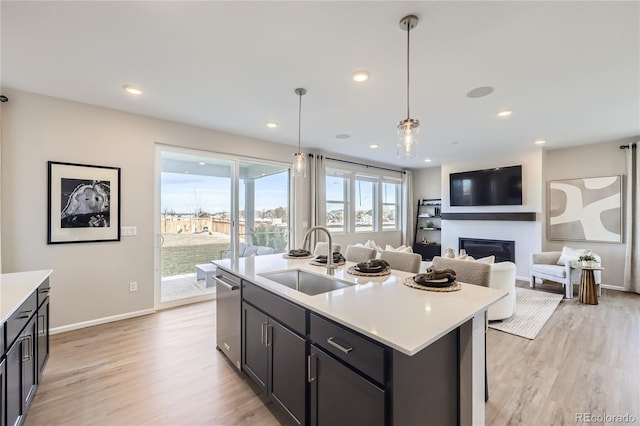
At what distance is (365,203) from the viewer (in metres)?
7.21

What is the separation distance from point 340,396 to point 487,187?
6278 millimetres

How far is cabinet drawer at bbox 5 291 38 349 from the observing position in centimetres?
147

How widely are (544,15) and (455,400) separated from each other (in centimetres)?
246

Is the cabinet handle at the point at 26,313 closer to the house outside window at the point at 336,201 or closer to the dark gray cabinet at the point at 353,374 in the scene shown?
the dark gray cabinet at the point at 353,374

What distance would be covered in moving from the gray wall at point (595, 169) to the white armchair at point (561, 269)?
1.92 ft

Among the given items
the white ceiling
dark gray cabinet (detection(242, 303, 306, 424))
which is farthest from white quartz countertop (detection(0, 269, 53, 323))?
the white ceiling

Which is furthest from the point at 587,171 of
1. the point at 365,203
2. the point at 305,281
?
the point at 305,281

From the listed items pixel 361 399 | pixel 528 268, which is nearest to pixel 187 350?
pixel 361 399

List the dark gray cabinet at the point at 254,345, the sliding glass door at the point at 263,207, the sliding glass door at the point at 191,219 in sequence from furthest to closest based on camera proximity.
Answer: the sliding glass door at the point at 263,207
the sliding glass door at the point at 191,219
the dark gray cabinet at the point at 254,345

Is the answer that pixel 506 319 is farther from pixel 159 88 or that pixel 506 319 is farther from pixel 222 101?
pixel 159 88

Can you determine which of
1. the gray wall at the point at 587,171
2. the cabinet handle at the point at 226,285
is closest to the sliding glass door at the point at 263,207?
the cabinet handle at the point at 226,285

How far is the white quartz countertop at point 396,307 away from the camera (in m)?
1.14

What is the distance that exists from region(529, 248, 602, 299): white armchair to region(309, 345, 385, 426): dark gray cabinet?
502 cm

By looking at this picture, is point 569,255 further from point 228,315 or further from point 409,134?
point 228,315
